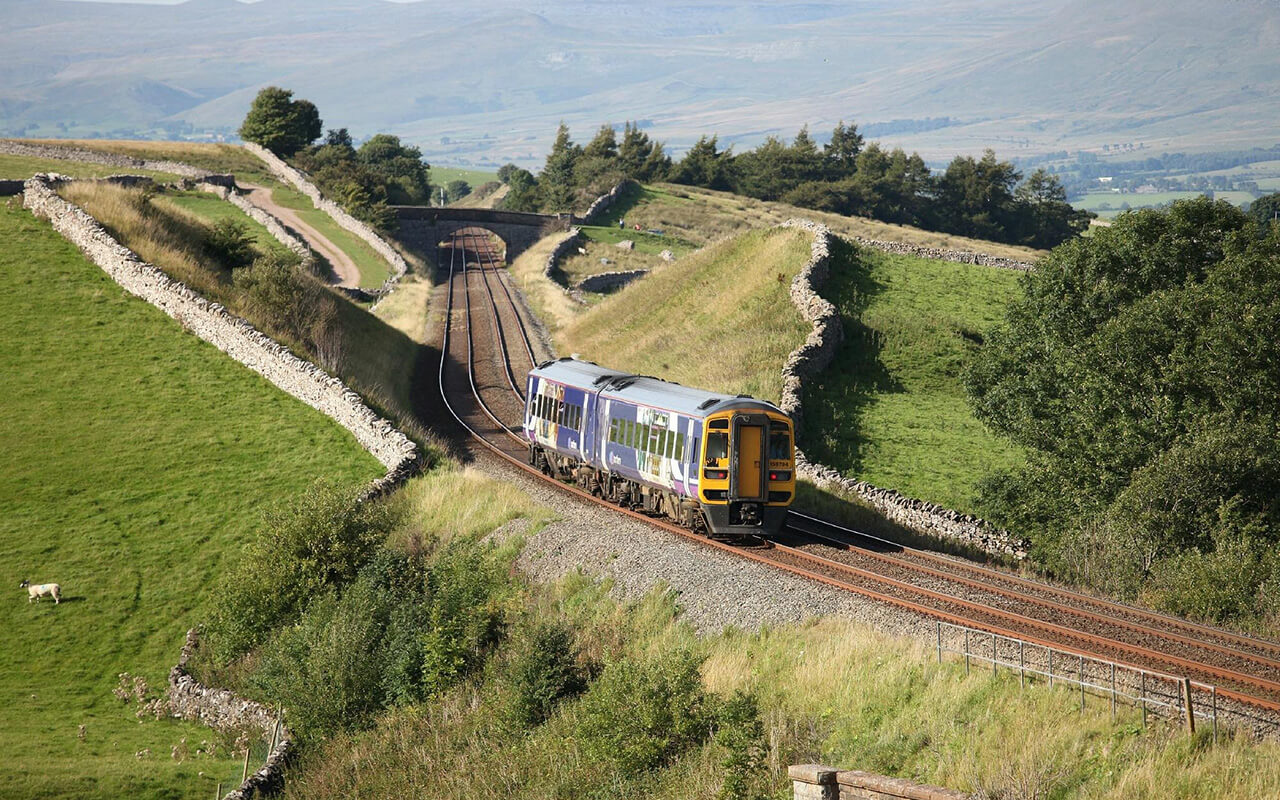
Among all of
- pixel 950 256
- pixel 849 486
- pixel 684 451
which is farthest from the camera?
pixel 950 256

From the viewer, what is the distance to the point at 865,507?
3159cm

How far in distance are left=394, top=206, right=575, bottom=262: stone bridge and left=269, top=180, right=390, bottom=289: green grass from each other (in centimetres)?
954

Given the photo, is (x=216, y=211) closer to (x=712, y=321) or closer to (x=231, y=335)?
(x=231, y=335)

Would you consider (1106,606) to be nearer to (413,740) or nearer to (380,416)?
(413,740)

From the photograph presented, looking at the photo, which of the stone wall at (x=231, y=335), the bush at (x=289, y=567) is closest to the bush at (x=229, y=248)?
the stone wall at (x=231, y=335)

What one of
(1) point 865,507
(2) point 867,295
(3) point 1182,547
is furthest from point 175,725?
(2) point 867,295

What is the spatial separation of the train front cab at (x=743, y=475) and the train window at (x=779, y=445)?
0.9 inches

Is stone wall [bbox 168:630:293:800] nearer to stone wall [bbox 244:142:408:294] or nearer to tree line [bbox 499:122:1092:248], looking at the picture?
stone wall [bbox 244:142:408:294]

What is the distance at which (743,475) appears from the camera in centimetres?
2548

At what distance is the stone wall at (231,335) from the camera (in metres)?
35.5

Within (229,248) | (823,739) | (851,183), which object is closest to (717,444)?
(823,739)

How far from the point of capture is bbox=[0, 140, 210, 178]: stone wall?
90375mm

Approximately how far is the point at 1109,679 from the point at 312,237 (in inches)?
2743

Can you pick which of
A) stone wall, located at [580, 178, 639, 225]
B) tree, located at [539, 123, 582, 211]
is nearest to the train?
stone wall, located at [580, 178, 639, 225]
